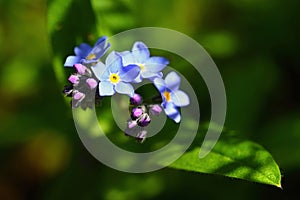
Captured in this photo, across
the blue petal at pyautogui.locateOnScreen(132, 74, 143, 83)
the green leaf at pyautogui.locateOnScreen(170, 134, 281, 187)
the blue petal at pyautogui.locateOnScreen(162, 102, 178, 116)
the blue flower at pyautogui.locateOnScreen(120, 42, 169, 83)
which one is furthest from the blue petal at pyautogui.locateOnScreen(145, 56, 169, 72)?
the green leaf at pyautogui.locateOnScreen(170, 134, 281, 187)

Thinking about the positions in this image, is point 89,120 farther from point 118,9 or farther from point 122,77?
point 118,9

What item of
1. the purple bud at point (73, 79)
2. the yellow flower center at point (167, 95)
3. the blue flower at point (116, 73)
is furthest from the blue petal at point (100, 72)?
the yellow flower center at point (167, 95)

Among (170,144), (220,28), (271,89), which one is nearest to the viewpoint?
(170,144)

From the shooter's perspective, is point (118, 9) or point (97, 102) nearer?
point (97, 102)

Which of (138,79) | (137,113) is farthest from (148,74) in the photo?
(137,113)

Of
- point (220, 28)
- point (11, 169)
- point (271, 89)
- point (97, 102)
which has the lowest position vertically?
point (11, 169)

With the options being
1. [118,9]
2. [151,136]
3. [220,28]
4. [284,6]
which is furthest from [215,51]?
[151,136]

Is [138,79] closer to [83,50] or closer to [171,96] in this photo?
[171,96]
